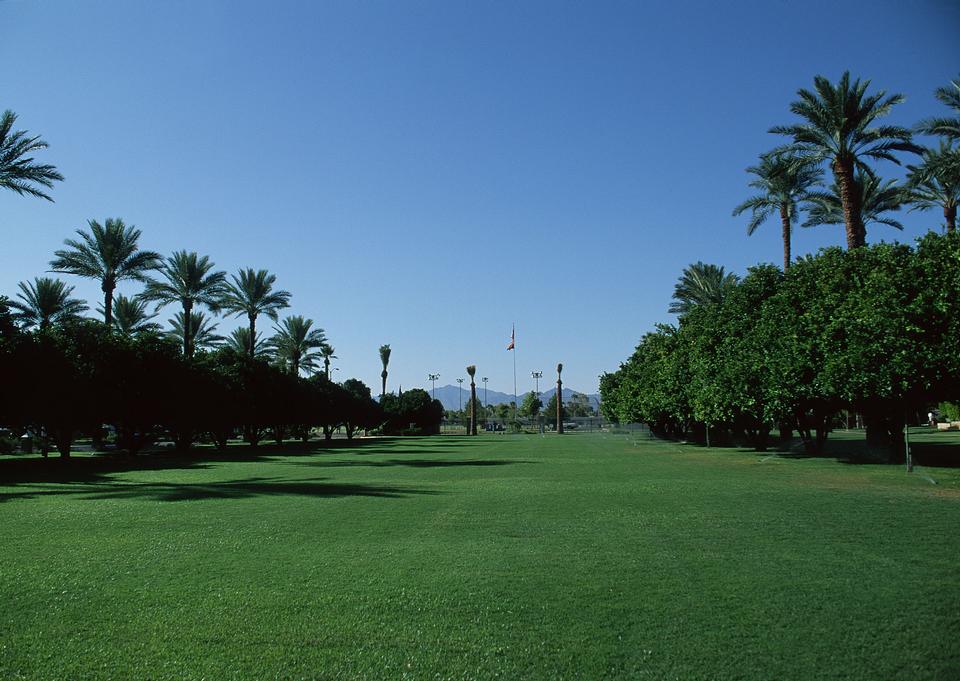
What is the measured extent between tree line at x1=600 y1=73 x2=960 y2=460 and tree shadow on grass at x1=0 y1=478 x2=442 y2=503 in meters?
13.9

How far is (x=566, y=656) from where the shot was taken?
5852mm

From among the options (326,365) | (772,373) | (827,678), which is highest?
(326,365)

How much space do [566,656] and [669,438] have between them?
60.5m

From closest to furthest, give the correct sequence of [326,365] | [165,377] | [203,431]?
[165,377] → [203,431] → [326,365]

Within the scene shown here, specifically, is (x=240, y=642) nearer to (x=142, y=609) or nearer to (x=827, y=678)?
(x=142, y=609)

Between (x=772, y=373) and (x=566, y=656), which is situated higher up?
(x=772, y=373)

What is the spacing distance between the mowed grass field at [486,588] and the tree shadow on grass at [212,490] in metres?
1.54

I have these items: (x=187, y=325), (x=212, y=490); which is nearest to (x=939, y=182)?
(x=212, y=490)

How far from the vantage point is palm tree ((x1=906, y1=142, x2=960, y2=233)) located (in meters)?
31.7

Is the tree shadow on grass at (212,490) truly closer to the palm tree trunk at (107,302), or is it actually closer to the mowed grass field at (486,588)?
the mowed grass field at (486,588)

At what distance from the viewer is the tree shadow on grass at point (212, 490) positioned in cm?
1778

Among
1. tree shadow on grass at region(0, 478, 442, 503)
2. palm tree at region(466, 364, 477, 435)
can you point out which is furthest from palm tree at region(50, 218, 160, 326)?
palm tree at region(466, 364, 477, 435)

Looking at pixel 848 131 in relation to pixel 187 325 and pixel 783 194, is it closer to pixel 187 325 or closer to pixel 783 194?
pixel 783 194

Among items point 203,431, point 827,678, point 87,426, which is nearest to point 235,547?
point 827,678
